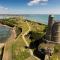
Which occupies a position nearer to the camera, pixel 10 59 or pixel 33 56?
pixel 10 59

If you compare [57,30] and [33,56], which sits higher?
[57,30]

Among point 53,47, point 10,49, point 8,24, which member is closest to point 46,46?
point 53,47

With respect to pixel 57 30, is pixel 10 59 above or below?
below

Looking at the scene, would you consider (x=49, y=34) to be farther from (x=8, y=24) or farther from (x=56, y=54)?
(x=8, y=24)

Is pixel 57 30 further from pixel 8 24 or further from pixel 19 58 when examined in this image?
pixel 8 24

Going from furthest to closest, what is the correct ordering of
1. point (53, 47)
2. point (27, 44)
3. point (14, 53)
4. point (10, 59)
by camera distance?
1. point (27, 44)
2. point (53, 47)
3. point (14, 53)
4. point (10, 59)

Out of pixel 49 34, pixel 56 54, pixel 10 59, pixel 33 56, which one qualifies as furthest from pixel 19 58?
pixel 49 34

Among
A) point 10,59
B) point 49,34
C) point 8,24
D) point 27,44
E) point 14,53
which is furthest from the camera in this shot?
point 8,24

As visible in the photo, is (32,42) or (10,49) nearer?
(10,49)

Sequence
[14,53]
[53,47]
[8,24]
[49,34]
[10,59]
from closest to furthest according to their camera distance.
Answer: [10,59] < [14,53] < [53,47] < [49,34] < [8,24]
